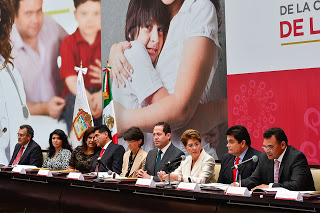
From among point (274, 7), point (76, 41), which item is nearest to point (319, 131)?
point (274, 7)

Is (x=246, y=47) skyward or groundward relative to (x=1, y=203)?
skyward

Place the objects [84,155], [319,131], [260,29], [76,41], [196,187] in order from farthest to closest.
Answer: [76,41] < [84,155] < [260,29] < [319,131] < [196,187]

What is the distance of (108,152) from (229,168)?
1871 mm

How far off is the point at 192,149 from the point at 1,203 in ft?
8.05

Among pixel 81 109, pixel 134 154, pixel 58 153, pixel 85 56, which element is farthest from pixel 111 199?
pixel 85 56

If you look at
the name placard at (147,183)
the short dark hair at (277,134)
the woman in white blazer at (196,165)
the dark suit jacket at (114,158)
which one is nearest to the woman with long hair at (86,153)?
the dark suit jacket at (114,158)

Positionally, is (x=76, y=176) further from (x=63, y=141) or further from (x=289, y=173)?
(x=63, y=141)

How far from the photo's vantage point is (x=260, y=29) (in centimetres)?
597

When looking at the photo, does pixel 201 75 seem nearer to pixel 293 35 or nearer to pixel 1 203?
pixel 293 35

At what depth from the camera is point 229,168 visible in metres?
4.72

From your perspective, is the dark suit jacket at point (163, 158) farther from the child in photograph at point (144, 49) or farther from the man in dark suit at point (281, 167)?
the child in photograph at point (144, 49)

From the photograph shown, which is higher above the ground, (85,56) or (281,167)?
(85,56)

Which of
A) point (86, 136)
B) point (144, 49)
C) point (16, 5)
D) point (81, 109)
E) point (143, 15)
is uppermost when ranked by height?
point (16, 5)

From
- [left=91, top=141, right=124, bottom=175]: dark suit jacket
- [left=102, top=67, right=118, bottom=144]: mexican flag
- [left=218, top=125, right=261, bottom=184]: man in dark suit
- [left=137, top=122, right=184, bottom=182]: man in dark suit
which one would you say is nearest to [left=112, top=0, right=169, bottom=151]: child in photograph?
[left=102, top=67, right=118, bottom=144]: mexican flag
